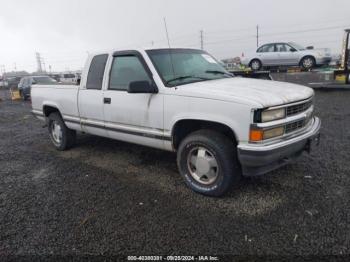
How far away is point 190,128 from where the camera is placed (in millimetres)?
4043

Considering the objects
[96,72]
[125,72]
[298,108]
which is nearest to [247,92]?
[298,108]

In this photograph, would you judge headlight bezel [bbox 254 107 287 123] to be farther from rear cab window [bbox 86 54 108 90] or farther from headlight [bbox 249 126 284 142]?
rear cab window [bbox 86 54 108 90]

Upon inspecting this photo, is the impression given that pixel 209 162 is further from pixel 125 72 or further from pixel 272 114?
pixel 125 72

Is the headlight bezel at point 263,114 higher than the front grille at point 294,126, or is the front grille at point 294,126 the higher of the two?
the headlight bezel at point 263,114

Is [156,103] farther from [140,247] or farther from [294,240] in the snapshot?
[294,240]

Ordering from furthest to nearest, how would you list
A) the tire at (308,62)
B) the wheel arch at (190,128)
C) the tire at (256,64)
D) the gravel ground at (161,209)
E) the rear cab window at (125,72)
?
the tire at (256,64) < the tire at (308,62) < the rear cab window at (125,72) < the wheel arch at (190,128) < the gravel ground at (161,209)

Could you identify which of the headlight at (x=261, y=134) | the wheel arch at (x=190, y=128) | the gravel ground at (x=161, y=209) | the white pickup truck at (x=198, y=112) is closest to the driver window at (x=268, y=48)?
the gravel ground at (x=161, y=209)

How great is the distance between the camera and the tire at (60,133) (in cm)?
601

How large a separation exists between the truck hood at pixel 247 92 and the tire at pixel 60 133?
3.21 m

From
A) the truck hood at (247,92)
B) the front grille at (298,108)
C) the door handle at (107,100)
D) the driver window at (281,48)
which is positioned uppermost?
the driver window at (281,48)

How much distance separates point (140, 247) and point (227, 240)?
32.9 inches

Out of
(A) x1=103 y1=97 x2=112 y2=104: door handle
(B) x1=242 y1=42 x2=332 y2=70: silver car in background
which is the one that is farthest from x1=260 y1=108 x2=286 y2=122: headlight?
(B) x1=242 y1=42 x2=332 y2=70: silver car in background

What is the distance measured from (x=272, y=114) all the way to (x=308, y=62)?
12.8 m

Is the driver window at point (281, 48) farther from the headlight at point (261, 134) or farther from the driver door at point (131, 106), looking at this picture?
the headlight at point (261, 134)
